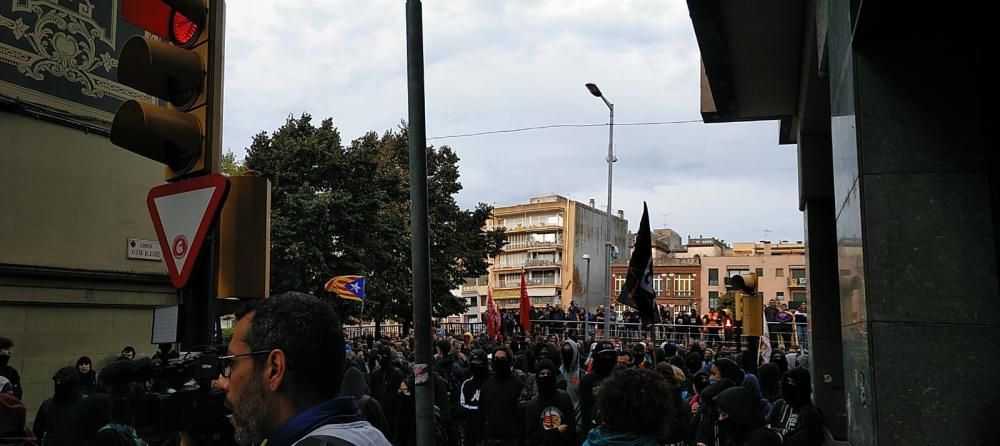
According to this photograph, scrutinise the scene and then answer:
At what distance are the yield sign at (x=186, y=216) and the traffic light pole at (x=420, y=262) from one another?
234 cm

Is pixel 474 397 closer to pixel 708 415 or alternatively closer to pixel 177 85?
pixel 708 415

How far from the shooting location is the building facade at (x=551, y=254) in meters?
101

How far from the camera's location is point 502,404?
356 inches

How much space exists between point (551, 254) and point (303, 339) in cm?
9978

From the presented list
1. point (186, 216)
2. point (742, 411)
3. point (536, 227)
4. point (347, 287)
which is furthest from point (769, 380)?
point (536, 227)

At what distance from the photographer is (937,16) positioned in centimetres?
374

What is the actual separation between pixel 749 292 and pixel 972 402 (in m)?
9.33

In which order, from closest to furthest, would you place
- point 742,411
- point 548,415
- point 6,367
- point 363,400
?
1. point 742,411
2. point 548,415
3. point 363,400
4. point 6,367

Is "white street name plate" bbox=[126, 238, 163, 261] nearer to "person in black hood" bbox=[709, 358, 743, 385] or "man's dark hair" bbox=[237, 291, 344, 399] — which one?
"person in black hood" bbox=[709, 358, 743, 385]

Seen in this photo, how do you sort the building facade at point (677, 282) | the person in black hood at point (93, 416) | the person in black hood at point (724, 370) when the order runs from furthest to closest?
Answer: the building facade at point (677, 282) → the person in black hood at point (724, 370) → the person in black hood at point (93, 416)

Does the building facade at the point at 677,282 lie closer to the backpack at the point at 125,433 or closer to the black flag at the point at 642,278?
the black flag at the point at 642,278

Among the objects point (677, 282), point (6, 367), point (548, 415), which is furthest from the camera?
point (677, 282)

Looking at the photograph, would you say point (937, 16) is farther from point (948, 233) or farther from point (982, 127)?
point (948, 233)

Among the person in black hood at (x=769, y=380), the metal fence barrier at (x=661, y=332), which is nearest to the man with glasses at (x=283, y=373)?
the person in black hood at (x=769, y=380)
